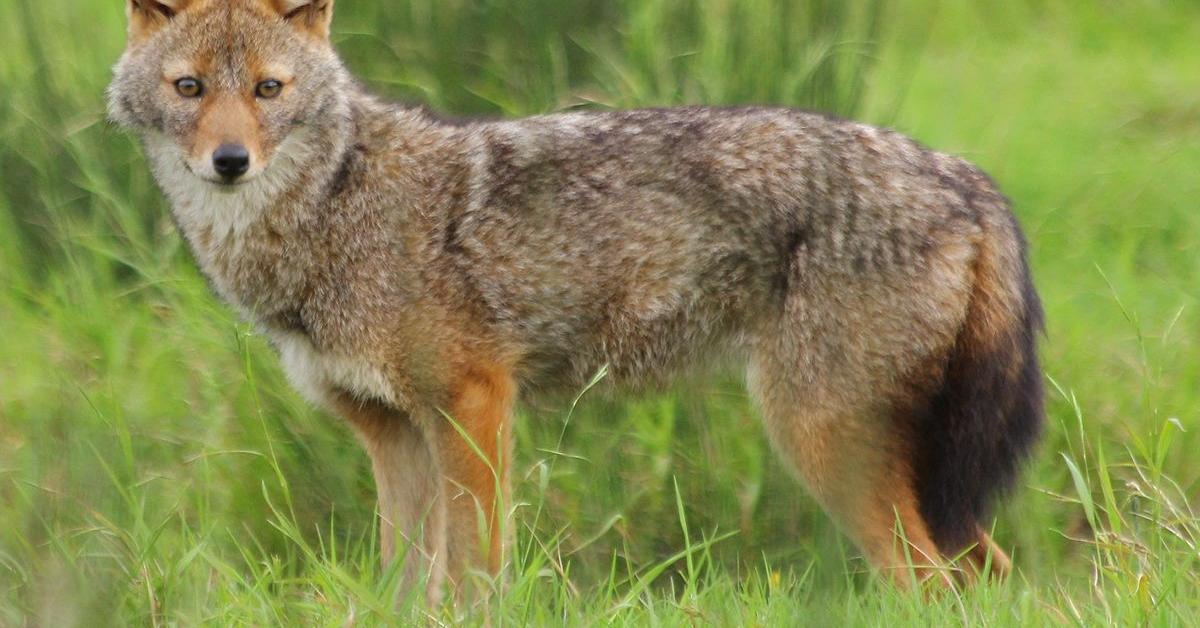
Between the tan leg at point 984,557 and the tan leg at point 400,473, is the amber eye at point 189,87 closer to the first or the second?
the tan leg at point 400,473

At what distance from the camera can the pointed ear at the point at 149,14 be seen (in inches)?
182

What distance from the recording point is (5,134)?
637 cm

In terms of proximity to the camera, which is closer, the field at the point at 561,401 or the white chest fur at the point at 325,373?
the field at the point at 561,401

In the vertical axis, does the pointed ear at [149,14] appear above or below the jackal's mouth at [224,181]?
above

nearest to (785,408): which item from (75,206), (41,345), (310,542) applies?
(310,542)

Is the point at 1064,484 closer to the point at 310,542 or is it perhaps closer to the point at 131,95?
the point at 310,542

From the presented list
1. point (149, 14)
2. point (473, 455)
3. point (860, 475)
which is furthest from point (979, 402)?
point (149, 14)

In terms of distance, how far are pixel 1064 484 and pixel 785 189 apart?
167 centimetres

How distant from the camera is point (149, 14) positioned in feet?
15.3

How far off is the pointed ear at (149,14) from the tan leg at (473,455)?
133cm

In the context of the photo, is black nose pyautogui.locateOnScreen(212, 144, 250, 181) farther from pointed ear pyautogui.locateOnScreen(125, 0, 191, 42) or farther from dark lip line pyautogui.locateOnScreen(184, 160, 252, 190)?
pointed ear pyautogui.locateOnScreen(125, 0, 191, 42)

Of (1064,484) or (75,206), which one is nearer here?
(1064,484)

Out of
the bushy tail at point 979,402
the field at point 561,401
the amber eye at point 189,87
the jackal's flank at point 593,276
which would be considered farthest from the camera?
the bushy tail at point 979,402

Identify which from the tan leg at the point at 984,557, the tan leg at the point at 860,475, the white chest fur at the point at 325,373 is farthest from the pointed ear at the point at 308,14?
the tan leg at the point at 984,557
